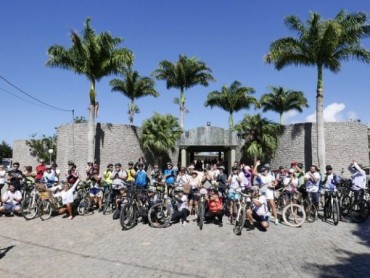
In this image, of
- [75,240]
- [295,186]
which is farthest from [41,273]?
[295,186]

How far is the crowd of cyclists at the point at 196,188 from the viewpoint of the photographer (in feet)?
33.6

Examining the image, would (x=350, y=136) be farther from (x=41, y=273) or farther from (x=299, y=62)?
(x=41, y=273)

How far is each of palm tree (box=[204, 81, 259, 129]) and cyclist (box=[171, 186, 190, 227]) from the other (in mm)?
26907

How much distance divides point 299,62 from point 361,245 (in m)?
13.5

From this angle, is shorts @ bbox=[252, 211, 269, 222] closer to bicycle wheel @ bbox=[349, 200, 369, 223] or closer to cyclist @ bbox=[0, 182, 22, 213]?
bicycle wheel @ bbox=[349, 200, 369, 223]

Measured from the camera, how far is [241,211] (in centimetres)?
930

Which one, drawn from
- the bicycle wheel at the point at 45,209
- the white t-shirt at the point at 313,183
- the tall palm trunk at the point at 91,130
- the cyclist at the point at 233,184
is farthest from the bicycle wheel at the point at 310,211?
the tall palm trunk at the point at 91,130

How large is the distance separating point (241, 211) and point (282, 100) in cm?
2921

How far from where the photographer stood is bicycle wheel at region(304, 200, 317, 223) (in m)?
10.6

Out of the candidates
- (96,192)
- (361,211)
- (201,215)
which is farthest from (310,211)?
(96,192)

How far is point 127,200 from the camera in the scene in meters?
9.98

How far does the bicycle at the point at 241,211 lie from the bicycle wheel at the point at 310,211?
2.32m

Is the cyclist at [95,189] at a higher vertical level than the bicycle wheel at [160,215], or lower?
higher

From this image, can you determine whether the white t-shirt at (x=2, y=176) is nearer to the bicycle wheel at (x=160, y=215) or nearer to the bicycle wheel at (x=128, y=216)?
the bicycle wheel at (x=128, y=216)
